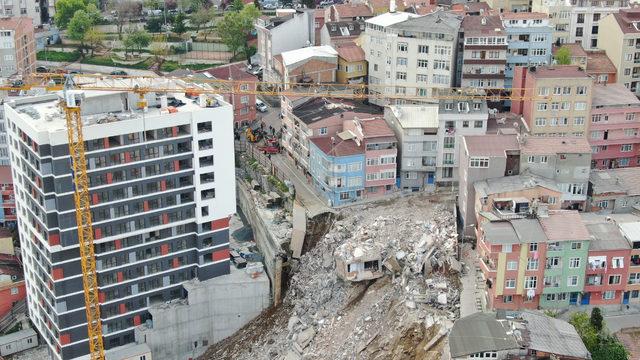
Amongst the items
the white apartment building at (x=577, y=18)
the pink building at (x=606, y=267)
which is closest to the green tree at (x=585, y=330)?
the pink building at (x=606, y=267)

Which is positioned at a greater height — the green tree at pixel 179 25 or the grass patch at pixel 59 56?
the green tree at pixel 179 25

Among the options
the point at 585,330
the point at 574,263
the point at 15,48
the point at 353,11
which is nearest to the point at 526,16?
the point at 353,11

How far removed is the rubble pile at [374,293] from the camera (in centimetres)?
5997

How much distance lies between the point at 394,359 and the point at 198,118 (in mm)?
22493

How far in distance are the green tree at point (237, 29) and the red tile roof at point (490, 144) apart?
59.4 meters

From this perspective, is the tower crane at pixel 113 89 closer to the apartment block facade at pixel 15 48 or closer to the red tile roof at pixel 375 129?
the red tile roof at pixel 375 129

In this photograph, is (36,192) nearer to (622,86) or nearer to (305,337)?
(305,337)

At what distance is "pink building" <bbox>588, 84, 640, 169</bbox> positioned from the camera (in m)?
76.4

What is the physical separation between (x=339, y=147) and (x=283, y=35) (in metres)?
30.1

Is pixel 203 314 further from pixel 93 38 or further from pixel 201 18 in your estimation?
pixel 201 18

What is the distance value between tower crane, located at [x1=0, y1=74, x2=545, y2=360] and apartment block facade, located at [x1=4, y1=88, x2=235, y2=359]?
2.64ft

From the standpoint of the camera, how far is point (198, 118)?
6562 cm

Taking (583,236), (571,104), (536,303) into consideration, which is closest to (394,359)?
(536,303)

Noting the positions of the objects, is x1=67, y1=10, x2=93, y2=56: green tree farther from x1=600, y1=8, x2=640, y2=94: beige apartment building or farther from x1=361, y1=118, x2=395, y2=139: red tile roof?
x1=600, y1=8, x2=640, y2=94: beige apartment building
